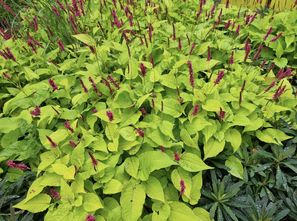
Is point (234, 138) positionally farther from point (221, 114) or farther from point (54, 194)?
point (54, 194)

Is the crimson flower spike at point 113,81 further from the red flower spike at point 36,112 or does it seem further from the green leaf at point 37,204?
the green leaf at point 37,204

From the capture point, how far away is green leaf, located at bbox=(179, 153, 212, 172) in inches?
82.3

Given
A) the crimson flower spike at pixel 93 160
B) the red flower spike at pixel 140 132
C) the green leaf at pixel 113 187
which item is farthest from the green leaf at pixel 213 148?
the crimson flower spike at pixel 93 160

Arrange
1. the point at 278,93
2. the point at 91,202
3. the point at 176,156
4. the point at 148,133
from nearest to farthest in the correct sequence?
the point at 91,202 → the point at 176,156 → the point at 148,133 → the point at 278,93

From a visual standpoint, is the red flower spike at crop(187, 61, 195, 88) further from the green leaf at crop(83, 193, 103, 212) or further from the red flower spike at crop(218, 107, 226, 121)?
the green leaf at crop(83, 193, 103, 212)

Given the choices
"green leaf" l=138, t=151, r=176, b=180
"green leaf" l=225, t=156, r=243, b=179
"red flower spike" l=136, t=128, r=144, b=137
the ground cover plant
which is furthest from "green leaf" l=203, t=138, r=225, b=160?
"red flower spike" l=136, t=128, r=144, b=137

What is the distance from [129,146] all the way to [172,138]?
0.84ft

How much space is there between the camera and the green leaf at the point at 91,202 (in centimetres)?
193

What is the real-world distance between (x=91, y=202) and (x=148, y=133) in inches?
20.7

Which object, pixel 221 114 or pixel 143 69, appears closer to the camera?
pixel 221 114

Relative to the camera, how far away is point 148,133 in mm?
2211

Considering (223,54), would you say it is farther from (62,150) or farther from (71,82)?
(62,150)

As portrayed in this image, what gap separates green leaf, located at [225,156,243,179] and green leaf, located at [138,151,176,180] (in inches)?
17.1

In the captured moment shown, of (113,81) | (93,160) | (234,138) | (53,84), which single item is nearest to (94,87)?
(113,81)
